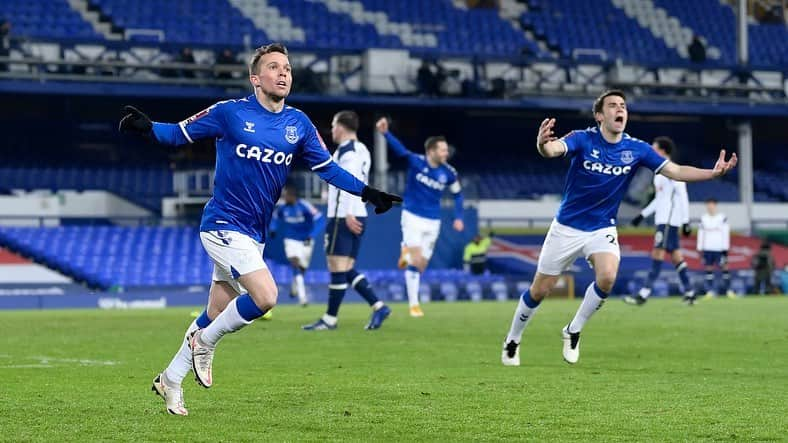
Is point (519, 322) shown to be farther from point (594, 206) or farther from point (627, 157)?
point (627, 157)

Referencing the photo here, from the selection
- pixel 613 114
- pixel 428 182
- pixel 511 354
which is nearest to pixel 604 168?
pixel 613 114

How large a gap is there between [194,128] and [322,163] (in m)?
1.02

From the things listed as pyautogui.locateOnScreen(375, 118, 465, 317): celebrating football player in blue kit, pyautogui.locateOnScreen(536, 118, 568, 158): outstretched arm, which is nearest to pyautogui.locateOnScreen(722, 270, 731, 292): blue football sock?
pyautogui.locateOnScreen(375, 118, 465, 317): celebrating football player in blue kit

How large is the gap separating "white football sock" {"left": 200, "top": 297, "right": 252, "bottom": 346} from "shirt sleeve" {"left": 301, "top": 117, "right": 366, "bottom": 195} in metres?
1.12

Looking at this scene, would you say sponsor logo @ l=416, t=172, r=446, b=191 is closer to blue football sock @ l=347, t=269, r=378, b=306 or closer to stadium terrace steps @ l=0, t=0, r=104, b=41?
blue football sock @ l=347, t=269, r=378, b=306

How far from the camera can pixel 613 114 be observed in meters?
11.9

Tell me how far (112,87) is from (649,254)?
1776cm

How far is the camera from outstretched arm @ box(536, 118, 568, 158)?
415 inches

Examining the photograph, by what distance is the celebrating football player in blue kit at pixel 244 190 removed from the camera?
8625 mm

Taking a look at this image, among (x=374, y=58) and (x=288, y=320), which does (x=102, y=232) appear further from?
(x=288, y=320)

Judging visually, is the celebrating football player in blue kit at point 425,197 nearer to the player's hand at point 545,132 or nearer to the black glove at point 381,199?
the player's hand at point 545,132

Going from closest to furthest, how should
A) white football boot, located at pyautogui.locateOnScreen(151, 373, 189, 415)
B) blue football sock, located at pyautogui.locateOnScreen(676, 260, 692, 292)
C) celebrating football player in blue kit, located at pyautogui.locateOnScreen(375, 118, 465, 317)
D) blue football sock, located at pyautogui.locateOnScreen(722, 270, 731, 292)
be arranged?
white football boot, located at pyautogui.locateOnScreen(151, 373, 189, 415)
celebrating football player in blue kit, located at pyautogui.locateOnScreen(375, 118, 465, 317)
blue football sock, located at pyautogui.locateOnScreen(676, 260, 692, 292)
blue football sock, located at pyautogui.locateOnScreen(722, 270, 731, 292)

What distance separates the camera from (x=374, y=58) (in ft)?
137

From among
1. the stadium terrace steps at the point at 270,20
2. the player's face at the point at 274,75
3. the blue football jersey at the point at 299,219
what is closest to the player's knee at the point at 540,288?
the player's face at the point at 274,75
